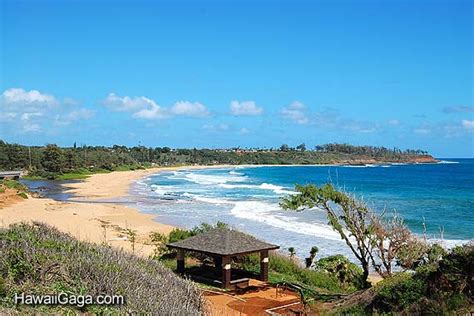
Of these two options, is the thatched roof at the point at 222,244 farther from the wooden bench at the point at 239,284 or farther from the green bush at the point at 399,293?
the green bush at the point at 399,293

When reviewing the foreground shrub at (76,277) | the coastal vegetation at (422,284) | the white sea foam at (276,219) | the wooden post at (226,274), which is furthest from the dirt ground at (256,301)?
the white sea foam at (276,219)

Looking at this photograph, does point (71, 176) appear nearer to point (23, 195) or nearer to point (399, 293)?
point (23, 195)

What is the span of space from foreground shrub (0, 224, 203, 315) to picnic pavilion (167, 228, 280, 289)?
23.0 feet

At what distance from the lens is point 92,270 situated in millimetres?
7152

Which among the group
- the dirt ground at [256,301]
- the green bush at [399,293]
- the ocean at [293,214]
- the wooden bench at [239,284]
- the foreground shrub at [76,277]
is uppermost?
the foreground shrub at [76,277]

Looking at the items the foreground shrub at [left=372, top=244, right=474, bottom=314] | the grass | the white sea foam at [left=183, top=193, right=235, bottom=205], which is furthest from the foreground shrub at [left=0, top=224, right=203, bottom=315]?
the grass

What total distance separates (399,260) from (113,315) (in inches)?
470

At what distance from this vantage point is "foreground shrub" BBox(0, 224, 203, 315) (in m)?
6.55

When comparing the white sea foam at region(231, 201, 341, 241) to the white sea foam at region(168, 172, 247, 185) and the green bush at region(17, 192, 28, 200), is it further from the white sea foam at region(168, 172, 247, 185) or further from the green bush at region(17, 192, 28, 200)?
the white sea foam at region(168, 172, 247, 185)

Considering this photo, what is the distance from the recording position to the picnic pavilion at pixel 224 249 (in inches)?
603

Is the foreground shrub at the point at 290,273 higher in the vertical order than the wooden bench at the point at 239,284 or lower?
lower

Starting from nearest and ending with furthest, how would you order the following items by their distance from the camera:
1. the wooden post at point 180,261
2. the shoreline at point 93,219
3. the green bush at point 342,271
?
the wooden post at point 180,261
the green bush at point 342,271
the shoreline at point 93,219

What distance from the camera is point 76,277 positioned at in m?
7.01

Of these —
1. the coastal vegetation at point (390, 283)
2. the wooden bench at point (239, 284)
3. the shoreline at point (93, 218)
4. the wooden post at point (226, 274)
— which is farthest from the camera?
the shoreline at point (93, 218)
